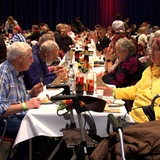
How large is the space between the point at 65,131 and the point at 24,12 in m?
16.1

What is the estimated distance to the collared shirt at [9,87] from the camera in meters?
2.64

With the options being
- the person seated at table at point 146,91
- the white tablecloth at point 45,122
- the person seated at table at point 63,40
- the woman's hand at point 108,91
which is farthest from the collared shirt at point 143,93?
the person seated at table at point 63,40

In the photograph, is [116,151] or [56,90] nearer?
[116,151]

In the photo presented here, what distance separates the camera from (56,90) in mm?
3123

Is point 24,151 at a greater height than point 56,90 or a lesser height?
lesser

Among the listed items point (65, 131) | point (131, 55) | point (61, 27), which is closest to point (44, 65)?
point (131, 55)

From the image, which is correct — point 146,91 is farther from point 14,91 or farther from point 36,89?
point 14,91

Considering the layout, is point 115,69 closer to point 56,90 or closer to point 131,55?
point 131,55

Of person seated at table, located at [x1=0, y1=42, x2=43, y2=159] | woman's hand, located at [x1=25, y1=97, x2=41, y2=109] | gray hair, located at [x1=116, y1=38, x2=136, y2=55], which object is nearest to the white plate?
person seated at table, located at [x1=0, y1=42, x2=43, y2=159]

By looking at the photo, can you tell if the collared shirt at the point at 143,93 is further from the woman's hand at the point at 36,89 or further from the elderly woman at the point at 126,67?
the woman's hand at the point at 36,89

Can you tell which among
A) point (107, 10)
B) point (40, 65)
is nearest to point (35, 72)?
point (40, 65)

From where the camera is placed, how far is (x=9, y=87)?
271 centimetres

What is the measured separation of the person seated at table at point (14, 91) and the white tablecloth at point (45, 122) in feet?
0.38

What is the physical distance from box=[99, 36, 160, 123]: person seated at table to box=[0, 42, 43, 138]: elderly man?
29.2 inches
